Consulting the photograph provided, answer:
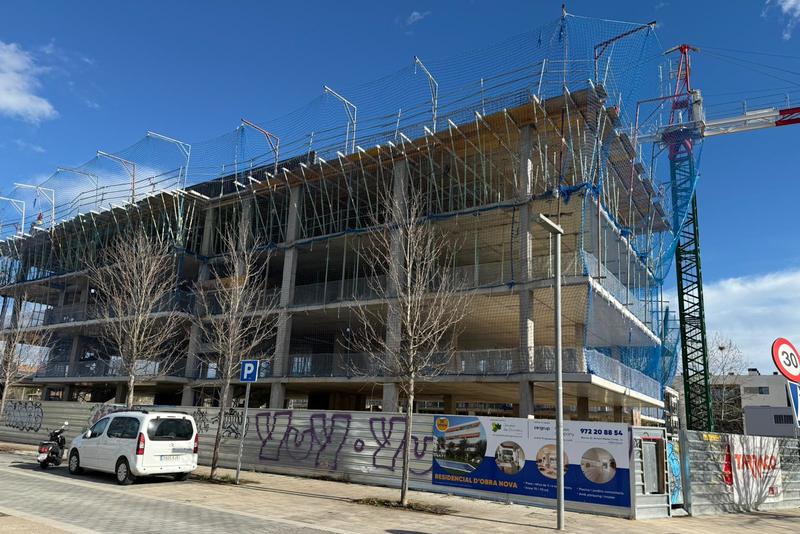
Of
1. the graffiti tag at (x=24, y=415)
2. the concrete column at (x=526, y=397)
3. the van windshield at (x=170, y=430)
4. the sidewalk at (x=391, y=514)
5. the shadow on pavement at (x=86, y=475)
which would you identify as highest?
the concrete column at (x=526, y=397)

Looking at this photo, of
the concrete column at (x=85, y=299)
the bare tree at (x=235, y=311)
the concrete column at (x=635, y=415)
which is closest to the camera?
the bare tree at (x=235, y=311)

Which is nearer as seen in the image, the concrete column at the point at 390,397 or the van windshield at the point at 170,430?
the van windshield at the point at 170,430

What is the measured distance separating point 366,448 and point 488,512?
4666mm

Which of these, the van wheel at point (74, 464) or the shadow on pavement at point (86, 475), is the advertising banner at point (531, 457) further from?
the van wheel at point (74, 464)

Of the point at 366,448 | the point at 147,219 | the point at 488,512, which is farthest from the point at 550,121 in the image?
the point at 147,219

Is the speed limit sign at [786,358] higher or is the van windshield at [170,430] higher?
the speed limit sign at [786,358]

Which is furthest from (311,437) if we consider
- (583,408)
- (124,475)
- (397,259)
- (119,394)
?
(119,394)

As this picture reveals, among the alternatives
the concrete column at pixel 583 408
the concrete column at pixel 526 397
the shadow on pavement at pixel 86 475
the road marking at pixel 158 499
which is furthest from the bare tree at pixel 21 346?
the concrete column at pixel 583 408

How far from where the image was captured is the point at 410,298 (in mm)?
14133

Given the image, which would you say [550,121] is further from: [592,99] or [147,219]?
[147,219]

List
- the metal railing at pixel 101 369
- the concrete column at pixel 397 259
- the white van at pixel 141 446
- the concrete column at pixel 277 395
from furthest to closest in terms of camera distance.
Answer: the metal railing at pixel 101 369 → the concrete column at pixel 277 395 → the concrete column at pixel 397 259 → the white van at pixel 141 446

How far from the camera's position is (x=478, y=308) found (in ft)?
80.6

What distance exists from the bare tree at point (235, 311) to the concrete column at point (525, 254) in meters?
9.99

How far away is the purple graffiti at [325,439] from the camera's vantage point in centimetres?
1483
